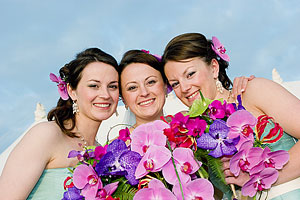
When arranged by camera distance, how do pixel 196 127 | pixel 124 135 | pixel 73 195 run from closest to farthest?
1. pixel 196 127
2. pixel 73 195
3. pixel 124 135

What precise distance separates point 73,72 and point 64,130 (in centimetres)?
84

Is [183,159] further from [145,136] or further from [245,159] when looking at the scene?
[245,159]

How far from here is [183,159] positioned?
5.33 ft

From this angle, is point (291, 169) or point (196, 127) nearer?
point (196, 127)

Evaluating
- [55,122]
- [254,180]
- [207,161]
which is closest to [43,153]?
[55,122]

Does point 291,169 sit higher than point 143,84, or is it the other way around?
point 143,84

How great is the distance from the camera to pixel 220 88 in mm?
3393

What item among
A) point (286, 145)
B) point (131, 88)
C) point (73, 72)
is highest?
point (73, 72)

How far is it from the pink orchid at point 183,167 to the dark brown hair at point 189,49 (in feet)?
6.17

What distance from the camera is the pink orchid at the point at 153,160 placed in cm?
161

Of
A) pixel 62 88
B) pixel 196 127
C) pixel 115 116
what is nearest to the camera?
pixel 196 127

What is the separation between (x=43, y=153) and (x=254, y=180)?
7.10 feet

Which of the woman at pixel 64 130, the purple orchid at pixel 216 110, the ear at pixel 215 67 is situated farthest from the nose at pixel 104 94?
the purple orchid at pixel 216 110

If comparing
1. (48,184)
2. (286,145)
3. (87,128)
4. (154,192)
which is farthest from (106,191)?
(87,128)
